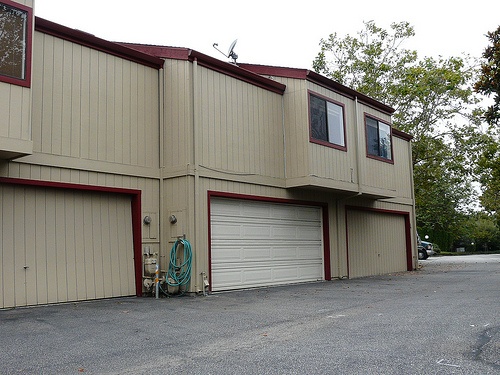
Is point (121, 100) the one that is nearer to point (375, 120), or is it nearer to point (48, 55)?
point (48, 55)

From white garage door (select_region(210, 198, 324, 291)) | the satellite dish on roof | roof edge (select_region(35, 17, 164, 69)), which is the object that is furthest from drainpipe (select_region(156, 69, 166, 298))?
the satellite dish on roof

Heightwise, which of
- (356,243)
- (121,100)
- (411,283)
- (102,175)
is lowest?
(411,283)

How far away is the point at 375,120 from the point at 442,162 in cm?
879

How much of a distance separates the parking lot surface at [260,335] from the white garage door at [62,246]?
0.41 m

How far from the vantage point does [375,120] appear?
50.8 ft

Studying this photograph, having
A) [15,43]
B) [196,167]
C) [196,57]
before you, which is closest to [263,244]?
[196,167]

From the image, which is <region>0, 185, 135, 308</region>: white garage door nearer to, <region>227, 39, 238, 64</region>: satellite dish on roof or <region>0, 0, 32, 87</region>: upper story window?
<region>0, 0, 32, 87</region>: upper story window

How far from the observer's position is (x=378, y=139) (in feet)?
50.7

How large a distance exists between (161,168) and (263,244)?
10.1ft

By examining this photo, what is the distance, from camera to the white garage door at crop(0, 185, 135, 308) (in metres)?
8.47

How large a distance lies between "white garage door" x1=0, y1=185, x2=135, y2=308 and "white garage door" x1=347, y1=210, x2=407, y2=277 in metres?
7.33

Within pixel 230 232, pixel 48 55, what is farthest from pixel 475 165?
pixel 48 55

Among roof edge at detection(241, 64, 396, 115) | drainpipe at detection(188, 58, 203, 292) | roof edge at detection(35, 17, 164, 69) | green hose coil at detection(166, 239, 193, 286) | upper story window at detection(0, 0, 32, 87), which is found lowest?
green hose coil at detection(166, 239, 193, 286)

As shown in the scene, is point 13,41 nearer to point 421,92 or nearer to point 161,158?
point 161,158
